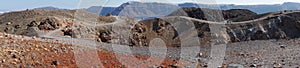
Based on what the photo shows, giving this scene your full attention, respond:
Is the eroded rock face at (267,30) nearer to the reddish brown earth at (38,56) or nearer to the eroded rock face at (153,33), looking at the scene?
the eroded rock face at (153,33)

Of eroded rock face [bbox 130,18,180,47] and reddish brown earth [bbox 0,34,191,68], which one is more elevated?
reddish brown earth [bbox 0,34,191,68]

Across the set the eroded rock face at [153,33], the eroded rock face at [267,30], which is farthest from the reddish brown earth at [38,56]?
the eroded rock face at [267,30]

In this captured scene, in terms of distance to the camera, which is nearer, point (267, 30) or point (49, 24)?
point (49, 24)

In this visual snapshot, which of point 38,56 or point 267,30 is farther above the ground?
point 38,56

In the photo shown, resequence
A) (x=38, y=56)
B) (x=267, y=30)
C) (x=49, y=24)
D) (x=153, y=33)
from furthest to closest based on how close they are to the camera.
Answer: (x=153, y=33) < (x=267, y=30) < (x=49, y=24) < (x=38, y=56)

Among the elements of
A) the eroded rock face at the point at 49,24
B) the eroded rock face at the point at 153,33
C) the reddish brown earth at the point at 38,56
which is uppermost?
the reddish brown earth at the point at 38,56

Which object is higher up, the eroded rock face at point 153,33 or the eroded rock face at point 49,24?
A: the eroded rock face at point 49,24

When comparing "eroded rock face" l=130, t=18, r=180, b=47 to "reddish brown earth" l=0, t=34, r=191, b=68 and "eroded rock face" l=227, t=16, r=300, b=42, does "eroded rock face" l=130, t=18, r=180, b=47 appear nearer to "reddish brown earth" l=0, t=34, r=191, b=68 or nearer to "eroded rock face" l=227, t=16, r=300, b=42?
"eroded rock face" l=227, t=16, r=300, b=42

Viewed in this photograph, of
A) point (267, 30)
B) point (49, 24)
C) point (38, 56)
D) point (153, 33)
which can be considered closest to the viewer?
point (38, 56)

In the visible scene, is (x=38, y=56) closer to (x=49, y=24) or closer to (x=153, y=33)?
(x=49, y=24)

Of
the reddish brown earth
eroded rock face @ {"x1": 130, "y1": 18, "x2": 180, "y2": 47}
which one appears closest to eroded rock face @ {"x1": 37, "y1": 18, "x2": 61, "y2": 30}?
eroded rock face @ {"x1": 130, "y1": 18, "x2": 180, "y2": 47}

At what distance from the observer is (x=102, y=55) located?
2378 centimetres

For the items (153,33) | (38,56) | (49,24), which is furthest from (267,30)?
(38,56)

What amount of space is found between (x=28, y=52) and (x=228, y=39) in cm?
4180
